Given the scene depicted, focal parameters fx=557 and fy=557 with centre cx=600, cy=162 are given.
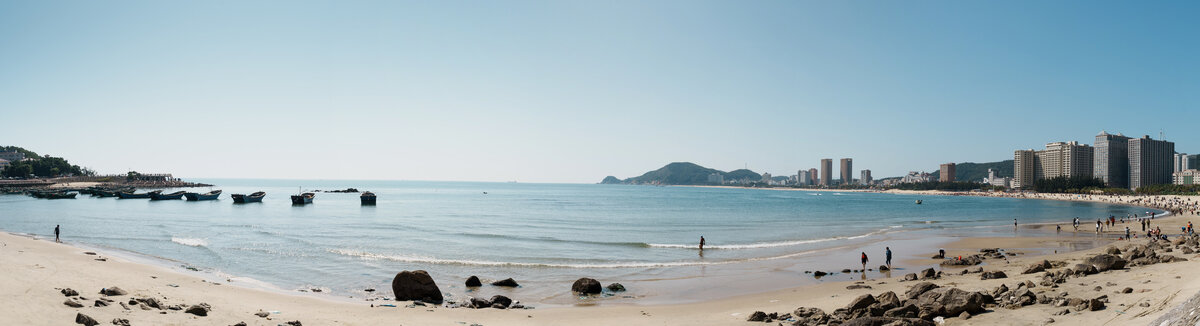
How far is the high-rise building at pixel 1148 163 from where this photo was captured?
624 feet

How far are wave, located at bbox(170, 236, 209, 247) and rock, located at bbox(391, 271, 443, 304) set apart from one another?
23.0 m

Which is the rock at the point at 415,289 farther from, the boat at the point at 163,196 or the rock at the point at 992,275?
the boat at the point at 163,196

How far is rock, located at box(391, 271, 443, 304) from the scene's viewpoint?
58.4 ft

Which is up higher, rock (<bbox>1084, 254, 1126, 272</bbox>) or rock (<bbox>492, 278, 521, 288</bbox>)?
rock (<bbox>1084, 254, 1126, 272</bbox>)

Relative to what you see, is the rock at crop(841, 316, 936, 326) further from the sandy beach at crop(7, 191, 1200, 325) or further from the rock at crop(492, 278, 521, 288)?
the rock at crop(492, 278, 521, 288)

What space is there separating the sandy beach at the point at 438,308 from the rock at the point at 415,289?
0.58m

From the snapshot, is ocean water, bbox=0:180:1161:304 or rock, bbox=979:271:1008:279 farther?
ocean water, bbox=0:180:1161:304

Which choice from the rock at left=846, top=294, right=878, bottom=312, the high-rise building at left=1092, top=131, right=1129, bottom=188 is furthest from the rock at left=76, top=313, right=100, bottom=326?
the high-rise building at left=1092, top=131, right=1129, bottom=188

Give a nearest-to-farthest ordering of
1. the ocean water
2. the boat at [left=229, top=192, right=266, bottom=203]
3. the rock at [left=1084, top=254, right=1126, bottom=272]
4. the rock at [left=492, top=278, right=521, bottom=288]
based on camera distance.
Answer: the rock at [left=1084, top=254, right=1126, bottom=272], the rock at [left=492, top=278, right=521, bottom=288], the ocean water, the boat at [left=229, top=192, right=266, bottom=203]

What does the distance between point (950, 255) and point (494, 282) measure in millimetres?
24907

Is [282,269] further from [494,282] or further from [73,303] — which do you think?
[73,303]

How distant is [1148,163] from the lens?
19200cm

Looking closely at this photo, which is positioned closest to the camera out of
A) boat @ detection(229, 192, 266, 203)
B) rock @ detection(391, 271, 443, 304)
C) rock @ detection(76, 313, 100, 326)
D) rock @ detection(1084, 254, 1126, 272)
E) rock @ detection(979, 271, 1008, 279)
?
rock @ detection(76, 313, 100, 326)

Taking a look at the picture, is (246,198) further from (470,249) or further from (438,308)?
(438,308)
